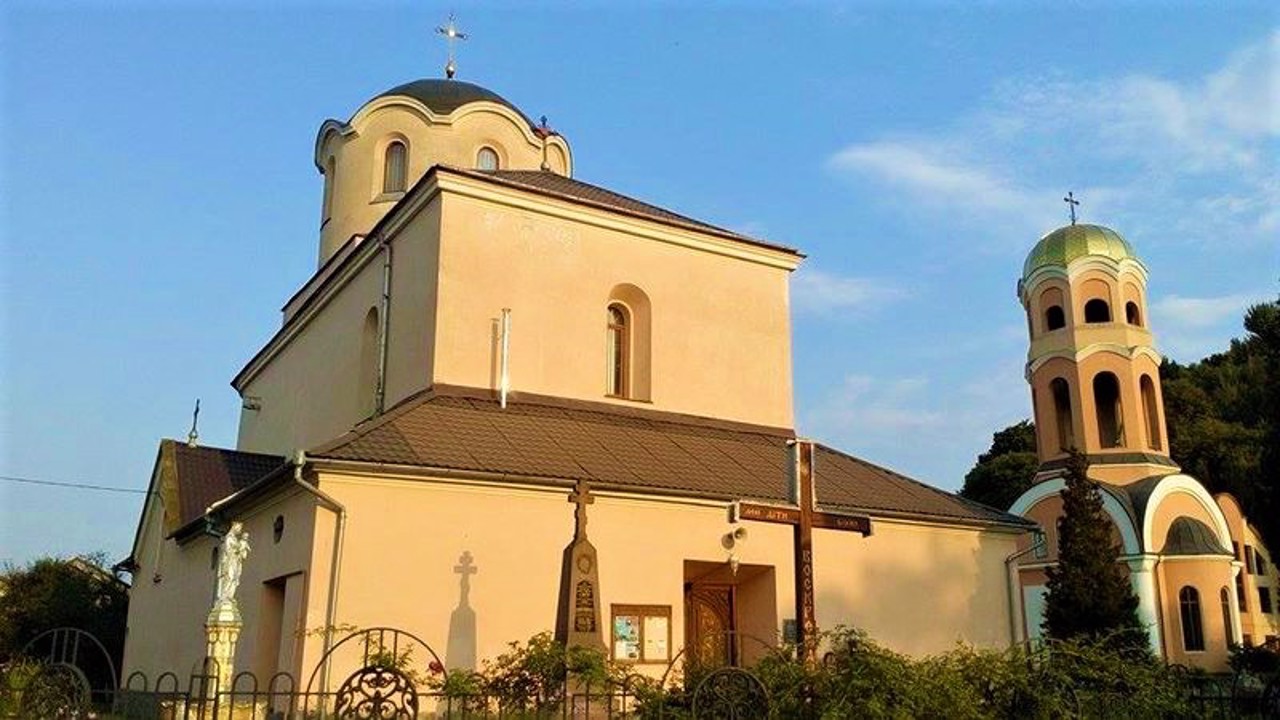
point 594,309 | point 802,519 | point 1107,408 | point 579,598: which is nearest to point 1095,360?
point 1107,408

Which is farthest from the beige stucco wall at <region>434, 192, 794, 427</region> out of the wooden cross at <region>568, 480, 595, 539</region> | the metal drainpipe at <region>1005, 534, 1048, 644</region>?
the wooden cross at <region>568, 480, 595, 539</region>

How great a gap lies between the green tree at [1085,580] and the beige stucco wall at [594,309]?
7.04 m

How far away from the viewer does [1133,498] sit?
92.5ft

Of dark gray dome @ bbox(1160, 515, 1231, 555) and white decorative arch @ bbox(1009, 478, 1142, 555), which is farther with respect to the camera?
white decorative arch @ bbox(1009, 478, 1142, 555)

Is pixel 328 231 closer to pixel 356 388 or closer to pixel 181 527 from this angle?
pixel 356 388

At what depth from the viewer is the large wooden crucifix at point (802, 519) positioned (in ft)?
34.3

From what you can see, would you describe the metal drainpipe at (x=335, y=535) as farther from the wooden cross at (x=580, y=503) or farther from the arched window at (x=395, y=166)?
the arched window at (x=395, y=166)

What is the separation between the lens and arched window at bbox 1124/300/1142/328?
30.8 m

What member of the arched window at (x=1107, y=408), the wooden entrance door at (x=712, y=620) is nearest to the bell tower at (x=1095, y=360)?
the arched window at (x=1107, y=408)

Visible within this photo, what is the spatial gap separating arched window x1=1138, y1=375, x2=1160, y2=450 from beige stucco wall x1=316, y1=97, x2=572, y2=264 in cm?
1854

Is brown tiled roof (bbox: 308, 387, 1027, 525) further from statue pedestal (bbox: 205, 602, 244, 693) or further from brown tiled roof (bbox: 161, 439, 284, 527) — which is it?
brown tiled roof (bbox: 161, 439, 284, 527)

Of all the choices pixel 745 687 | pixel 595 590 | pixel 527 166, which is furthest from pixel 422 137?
pixel 745 687

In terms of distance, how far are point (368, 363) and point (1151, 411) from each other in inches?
896

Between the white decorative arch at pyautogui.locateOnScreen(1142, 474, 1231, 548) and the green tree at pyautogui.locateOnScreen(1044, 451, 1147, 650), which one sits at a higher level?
the white decorative arch at pyautogui.locateOnScreen(1142, 474, 1231, 548)
